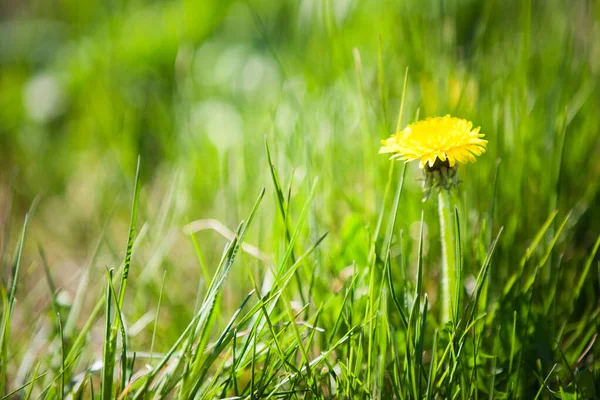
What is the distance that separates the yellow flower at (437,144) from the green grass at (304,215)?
3 cm

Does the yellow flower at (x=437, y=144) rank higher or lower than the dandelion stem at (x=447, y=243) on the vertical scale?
higher

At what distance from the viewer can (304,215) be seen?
688mm

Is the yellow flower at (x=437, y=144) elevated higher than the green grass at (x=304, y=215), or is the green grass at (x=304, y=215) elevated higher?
the yellow flower at (x=437, y=144)

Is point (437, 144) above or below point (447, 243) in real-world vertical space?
above

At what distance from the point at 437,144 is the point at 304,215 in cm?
19

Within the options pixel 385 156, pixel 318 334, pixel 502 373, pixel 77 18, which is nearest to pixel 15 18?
pixel 77 18

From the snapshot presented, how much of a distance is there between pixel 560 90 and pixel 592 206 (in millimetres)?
221

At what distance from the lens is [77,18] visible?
2.29 meters

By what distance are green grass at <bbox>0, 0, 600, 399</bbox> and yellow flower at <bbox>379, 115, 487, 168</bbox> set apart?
0.03 m

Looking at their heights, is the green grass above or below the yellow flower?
below

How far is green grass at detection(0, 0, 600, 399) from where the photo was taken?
2.18 ft

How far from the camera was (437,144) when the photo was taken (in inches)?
25.0

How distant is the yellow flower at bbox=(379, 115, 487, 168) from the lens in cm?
63

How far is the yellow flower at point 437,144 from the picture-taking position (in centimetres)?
63
